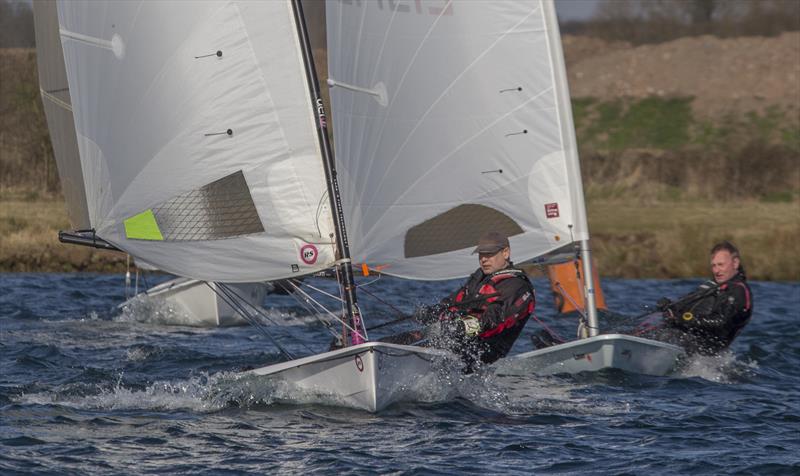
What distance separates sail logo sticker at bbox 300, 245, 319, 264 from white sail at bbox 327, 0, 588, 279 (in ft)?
4.09

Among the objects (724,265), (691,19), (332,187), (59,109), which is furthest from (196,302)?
(691,19)

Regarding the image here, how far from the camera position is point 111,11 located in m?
11.2

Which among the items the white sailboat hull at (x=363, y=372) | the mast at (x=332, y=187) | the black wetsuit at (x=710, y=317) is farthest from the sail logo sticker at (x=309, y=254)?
the black wetsuit at (x=710, y=317)

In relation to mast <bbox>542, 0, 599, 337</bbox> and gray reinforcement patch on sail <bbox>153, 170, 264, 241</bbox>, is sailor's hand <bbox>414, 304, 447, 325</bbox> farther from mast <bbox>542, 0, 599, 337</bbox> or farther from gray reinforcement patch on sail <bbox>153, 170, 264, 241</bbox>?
mast <bbox>542, 0, 599, 337</bbox>

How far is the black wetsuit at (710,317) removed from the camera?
13.0 m

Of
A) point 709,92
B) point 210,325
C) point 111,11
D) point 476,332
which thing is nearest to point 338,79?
point 111,11

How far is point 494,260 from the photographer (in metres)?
11.0

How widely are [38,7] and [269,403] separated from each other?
6273mm

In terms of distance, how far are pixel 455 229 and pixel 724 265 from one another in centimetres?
287

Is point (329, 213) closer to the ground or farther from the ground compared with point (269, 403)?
farther from the ground

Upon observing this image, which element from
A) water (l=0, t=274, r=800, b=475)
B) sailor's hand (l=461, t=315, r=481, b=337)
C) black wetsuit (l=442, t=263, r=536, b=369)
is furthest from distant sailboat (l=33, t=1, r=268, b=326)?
sailor's hand (l=461, t=315, r=481, b=337)

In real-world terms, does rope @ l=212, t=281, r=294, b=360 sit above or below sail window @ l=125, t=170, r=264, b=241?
below

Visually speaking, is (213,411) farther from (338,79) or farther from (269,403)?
(338,79)

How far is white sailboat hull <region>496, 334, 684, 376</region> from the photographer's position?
1271 cm
